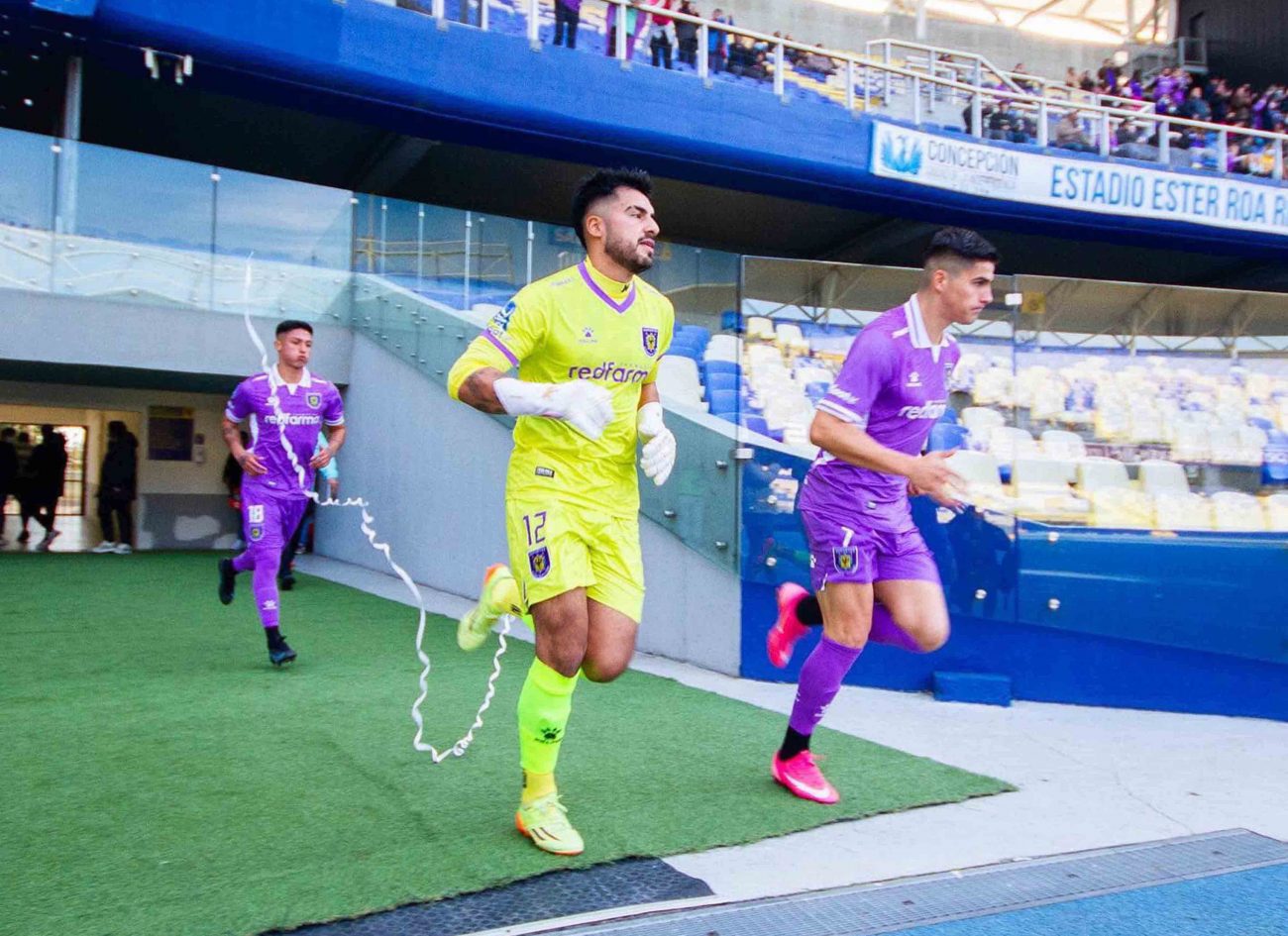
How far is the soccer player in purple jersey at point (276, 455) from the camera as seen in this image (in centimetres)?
572

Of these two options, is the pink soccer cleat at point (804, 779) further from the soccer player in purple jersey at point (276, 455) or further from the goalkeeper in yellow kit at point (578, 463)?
the soccer player in purple jersey at point (276, 455)

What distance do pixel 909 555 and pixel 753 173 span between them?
1296 cm

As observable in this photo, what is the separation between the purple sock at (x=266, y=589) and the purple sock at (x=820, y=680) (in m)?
3.20

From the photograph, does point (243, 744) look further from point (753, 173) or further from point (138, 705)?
point (753, 173)

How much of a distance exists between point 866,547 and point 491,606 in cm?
138

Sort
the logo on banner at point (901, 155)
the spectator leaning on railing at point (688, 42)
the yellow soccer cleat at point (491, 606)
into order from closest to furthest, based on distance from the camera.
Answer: the yellow soccer cleat at point (491, 606)
the spectator leaning on railing at point (688, 42)
the logo on banner at point (901, 155)

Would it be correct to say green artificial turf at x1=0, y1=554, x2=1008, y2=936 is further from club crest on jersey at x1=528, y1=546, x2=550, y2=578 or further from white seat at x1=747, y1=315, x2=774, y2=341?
white seat at x1=747, y1=315, x2=774, y2=341

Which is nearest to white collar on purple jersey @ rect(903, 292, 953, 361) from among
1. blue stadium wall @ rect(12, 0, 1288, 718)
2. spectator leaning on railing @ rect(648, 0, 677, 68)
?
blue stadium wall @ rect(12, 0, 1288, 718)

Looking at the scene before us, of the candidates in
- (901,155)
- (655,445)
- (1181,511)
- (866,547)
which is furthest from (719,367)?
(901,155)

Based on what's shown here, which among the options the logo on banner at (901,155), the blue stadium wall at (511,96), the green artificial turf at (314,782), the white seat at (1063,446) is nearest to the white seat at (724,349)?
the white seat at (1063,446)

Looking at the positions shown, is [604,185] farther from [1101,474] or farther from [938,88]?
[938,88]

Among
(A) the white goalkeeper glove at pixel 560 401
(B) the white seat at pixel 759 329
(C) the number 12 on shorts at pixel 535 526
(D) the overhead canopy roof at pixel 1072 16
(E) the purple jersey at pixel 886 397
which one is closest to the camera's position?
(A) the white goalkeeper glove at pixel 560 401

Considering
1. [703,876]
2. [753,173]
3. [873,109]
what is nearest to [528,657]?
[703,876]

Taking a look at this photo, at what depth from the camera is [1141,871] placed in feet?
10.5
